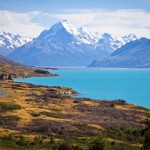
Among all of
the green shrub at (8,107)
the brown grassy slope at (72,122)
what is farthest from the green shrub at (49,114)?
the green shrub at (8,107)

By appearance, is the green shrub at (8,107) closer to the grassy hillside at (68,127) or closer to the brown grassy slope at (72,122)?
the grassy hillside at (68,127)

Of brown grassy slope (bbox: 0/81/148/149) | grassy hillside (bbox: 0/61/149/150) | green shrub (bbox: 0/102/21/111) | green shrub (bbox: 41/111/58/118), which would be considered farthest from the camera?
green shrub (bbox: 0/102/21/111)

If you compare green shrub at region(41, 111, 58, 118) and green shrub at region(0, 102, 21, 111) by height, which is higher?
green shrub at region(0, 102, 21, 111)

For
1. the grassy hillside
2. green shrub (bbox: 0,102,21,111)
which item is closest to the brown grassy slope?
the grassy hillside

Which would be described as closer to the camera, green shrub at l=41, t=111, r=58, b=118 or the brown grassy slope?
the brown grassy slope

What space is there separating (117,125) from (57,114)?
55.6 feet

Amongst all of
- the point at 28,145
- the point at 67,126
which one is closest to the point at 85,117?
the point at 67,126

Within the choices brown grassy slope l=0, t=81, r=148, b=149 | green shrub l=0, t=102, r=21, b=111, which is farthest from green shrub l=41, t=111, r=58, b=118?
green shrub l=0, t=102, r=21, b=111

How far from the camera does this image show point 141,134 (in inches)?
2837

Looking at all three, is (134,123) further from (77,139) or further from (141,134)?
(77,139)

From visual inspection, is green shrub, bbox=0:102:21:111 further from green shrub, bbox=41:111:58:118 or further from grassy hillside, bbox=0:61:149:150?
green shrub, bbox=41:111:58:118

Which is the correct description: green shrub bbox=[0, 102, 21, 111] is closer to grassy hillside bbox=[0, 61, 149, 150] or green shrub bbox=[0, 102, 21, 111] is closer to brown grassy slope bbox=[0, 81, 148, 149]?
grassy hillside bbox=[0, 61, 149, 150]

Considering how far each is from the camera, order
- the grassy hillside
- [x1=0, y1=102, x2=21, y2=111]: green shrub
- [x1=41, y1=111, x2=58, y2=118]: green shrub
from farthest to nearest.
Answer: [x1=0, y1=102, x2=21, y2=111]: green shrub → [x1=41, y1=111, x2=58, y2=118]: green shrub → the grassy hillside

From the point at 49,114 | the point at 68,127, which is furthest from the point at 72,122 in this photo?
the point at 49,114
